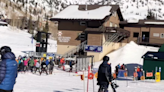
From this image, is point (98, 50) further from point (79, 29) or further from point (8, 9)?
point (8, 9)

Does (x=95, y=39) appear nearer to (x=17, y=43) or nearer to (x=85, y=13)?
(x=85, y=13)

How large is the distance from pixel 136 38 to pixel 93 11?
9.32 meters

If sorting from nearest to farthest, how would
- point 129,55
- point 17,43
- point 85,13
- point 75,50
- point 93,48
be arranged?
1. point 129,55
2. point 93,48
3. point 75,50
4. point 85,13
5. point 17,43

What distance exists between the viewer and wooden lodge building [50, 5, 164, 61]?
36031 millimetres

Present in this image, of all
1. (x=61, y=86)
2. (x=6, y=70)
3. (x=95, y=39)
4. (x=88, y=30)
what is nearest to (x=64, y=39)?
(x=88, y=30)

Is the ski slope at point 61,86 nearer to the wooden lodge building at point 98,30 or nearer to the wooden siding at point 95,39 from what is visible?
the wooden lodge building at point 98,30

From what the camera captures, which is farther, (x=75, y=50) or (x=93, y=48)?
(x=75, y=50)

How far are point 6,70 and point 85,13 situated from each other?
112 feet

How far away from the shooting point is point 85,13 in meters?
39.1

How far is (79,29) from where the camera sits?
38469 millimetres

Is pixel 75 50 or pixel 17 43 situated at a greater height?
pixel 17 43

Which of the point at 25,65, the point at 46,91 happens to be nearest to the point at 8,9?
the point at 25,65

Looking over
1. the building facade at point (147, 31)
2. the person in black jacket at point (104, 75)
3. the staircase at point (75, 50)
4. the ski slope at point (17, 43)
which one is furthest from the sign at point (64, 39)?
the person in black jacket at point (104, 75)

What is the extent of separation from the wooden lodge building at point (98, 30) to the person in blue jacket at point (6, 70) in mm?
29625
